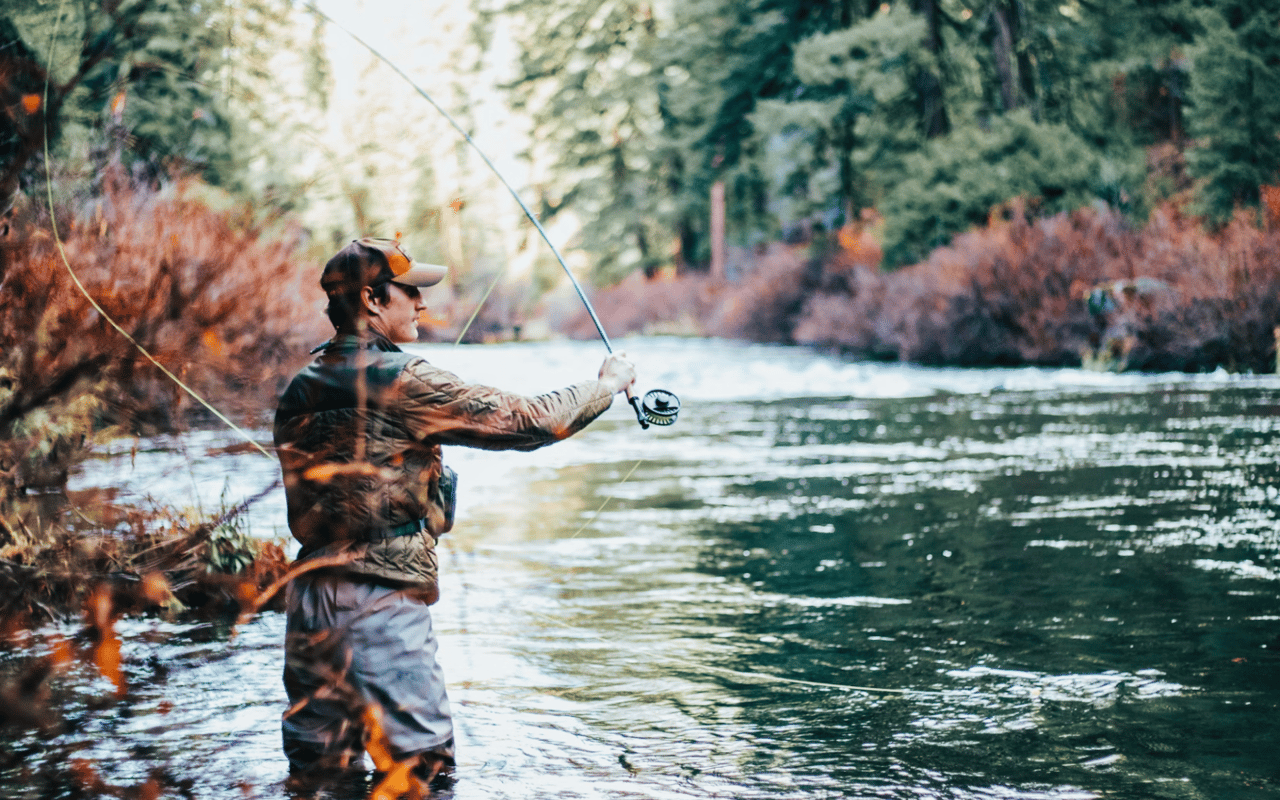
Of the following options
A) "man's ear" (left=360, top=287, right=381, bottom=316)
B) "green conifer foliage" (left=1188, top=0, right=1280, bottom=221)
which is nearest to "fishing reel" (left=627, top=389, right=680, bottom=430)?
"man's ear" (left=360, top=287, right=381, bottom=316)

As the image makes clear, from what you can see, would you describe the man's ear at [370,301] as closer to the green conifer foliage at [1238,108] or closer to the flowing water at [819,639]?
the flowing water at [819,639]

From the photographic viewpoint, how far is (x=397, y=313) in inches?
143

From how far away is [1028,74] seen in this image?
28.4 m

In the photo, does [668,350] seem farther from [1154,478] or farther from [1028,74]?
[1154,478]

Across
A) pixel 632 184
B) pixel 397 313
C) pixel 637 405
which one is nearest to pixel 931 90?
pixel 632 184

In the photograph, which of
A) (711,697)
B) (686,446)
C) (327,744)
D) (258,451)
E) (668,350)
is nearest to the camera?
(258,451)

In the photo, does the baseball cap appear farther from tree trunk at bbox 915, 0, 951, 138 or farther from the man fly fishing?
tree trunk at bbox 915, 0, 951, 138

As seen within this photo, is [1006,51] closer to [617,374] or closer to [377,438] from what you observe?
[617,374]

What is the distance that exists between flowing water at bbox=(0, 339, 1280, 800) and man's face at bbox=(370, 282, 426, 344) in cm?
67

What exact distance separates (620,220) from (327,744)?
49.0 m

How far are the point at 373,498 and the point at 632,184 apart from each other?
48761 millimetres

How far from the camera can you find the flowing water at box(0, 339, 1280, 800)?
423cm

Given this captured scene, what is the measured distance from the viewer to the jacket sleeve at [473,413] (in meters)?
3.44

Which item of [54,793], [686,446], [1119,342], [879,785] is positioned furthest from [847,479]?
[1119,342]
